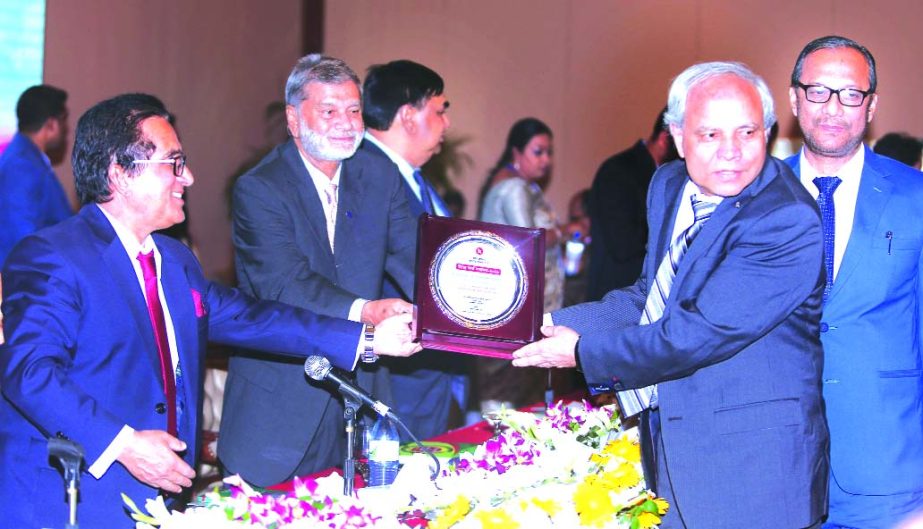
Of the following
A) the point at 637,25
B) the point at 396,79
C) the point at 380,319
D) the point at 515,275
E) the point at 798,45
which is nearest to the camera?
the point at 515,275

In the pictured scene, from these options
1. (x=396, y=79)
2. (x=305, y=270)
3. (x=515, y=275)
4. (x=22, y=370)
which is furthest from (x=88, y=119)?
(x=396, y=79)

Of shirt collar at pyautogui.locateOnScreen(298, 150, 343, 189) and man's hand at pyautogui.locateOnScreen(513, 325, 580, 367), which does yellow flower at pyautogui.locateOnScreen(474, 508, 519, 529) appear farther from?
shirt collar at pyautogui.locateOnScreen(298, 150, 343, 189)

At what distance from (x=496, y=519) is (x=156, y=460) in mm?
783

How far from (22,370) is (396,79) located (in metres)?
2.28

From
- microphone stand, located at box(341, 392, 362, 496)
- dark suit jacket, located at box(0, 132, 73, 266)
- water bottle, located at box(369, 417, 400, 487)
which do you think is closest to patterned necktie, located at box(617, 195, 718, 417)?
water bottle, located at box(369, 417, 400, 487)

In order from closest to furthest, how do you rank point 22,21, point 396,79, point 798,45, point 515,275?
1. point 515,275
2. point 396,79
3. point 22,21
4. point 798,45

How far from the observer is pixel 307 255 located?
346 centimetres

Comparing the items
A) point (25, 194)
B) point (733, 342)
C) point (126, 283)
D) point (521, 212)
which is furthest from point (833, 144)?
point (25, 194)

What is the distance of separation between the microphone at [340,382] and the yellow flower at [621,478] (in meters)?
0.51

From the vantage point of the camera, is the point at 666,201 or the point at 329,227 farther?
the point at 329,227

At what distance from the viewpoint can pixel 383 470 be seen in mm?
2789

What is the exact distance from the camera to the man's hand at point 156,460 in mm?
2375

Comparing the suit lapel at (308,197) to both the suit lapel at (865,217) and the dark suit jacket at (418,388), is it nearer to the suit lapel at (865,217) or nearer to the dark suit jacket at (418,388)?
the dark suit jacket at (418,388)

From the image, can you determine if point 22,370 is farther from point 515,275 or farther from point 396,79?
point 396,79
